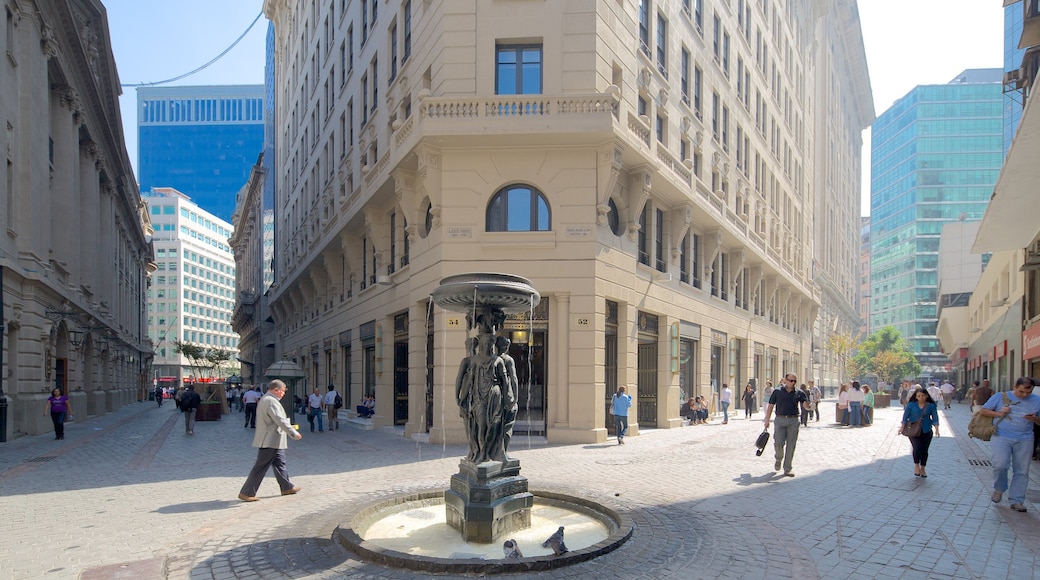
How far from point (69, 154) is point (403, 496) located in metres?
29.9

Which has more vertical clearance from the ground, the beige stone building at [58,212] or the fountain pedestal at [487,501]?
the beige stone building at [58,212]

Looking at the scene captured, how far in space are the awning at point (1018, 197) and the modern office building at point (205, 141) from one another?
169257 millimetres

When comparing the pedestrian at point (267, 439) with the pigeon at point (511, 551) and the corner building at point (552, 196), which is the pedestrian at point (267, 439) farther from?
the corner building at point (552, 196)

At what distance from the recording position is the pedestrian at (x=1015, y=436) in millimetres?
9086

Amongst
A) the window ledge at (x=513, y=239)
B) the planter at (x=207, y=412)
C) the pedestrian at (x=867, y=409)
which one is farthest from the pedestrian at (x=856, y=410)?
the planter at (x=207, y=412)

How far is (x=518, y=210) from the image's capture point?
59.5ft

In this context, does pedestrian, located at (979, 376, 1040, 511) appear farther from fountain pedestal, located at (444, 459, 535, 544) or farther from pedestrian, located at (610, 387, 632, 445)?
pedestrian, located at (610, 387, 632, 445)

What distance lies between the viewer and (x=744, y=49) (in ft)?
104

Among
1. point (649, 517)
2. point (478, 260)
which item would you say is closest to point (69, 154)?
point (478, 260)

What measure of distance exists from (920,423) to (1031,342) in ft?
29.1

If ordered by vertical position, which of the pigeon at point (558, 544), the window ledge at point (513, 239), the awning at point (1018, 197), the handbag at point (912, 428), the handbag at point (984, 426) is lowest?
the pigeon at point (558, 544)

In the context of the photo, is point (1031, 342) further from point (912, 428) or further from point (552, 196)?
point (552, 196)

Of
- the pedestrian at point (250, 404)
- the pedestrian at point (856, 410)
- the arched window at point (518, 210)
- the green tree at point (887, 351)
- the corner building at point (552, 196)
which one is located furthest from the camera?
the green tree at point (887, 351)

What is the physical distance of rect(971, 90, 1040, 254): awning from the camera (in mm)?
11648
